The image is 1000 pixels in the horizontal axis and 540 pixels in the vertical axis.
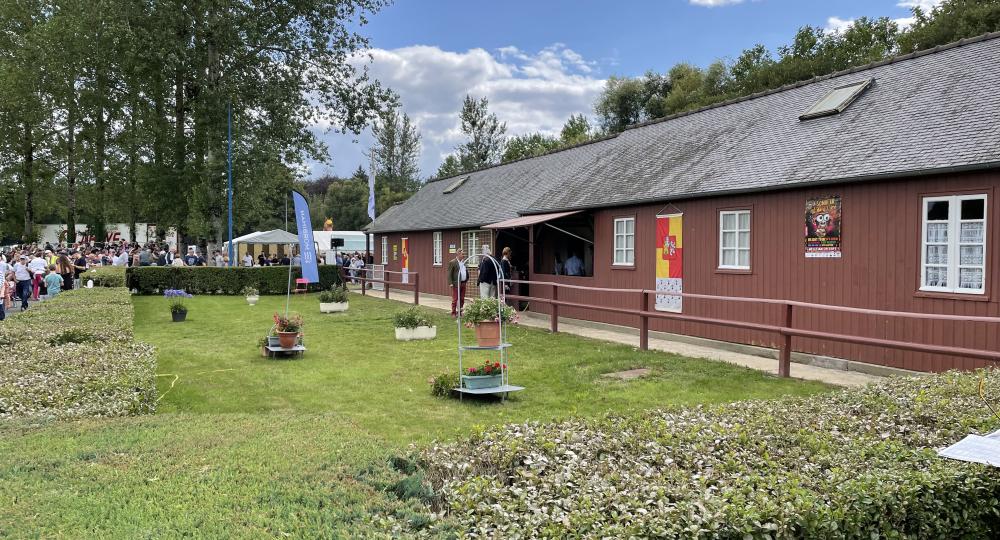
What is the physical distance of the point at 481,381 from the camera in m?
8.48

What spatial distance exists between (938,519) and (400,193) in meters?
66.9

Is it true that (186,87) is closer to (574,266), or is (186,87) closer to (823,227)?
(574,266)

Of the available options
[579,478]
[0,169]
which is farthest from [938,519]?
[0,169]

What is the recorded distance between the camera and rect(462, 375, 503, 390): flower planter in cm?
845

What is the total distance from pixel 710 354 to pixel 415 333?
18.7ft

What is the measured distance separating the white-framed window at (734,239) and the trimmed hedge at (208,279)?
63.6 feet

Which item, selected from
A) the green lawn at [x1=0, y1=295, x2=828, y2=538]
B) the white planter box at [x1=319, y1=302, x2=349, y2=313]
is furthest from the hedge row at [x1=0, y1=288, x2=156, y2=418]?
the white planter box at [x1=319, y1=302, x2=349, y2=313]

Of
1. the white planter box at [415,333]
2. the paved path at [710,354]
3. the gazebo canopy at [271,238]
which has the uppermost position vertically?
the gazebo canopy at [271,238]

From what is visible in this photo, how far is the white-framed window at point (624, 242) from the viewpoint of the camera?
15742 mm

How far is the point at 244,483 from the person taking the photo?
3.74m

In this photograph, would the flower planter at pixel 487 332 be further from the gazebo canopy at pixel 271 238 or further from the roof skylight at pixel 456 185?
the gazebo canopy at pixel 271 238

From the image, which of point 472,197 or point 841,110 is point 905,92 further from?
point 472,197

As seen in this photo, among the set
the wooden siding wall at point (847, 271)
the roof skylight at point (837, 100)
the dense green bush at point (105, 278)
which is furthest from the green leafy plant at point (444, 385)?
the dense green bush at point (105, 278)

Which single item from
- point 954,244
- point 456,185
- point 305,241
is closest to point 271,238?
point 456,185
